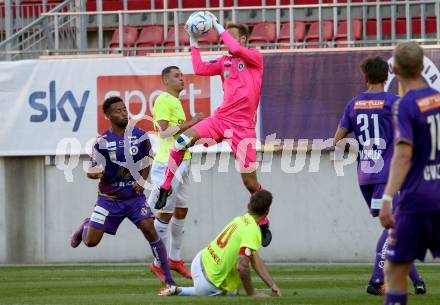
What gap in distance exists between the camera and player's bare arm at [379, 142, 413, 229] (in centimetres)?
742

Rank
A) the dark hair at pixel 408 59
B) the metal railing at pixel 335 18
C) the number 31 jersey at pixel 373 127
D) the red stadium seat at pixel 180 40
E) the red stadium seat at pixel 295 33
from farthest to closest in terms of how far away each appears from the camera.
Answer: the red stadium seat at pixel 295 33 < the red stadium seat at pixel 180 40 < the metal railing at pixel 335 18 < the number 31 jersey at pixel 373 127 < the dark hair at pixel 408 59

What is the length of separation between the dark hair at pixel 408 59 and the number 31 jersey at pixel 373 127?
3.26 metres

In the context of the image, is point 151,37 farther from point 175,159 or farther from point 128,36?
point 175,159

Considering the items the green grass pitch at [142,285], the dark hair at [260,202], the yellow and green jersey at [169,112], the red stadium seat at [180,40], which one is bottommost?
the green grass pitch at [142,285]

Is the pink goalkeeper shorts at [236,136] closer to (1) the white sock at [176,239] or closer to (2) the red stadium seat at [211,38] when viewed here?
(1) the white sock at [176,239]

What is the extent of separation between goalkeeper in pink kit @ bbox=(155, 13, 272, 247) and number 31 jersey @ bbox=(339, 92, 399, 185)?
2144 millimetres

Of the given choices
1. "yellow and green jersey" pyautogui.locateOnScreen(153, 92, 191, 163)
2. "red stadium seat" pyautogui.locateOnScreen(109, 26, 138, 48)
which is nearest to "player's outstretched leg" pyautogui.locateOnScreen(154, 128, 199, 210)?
"yellow and green jersey" pyautogui.locateOnScreen(153, 92, 191, 163)

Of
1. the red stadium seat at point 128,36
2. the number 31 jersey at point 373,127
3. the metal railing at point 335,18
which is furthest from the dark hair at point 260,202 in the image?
the red stadium seat at point 128,36

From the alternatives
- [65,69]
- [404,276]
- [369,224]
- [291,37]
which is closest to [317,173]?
[369,224]

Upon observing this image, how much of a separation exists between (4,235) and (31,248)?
0.47 metres

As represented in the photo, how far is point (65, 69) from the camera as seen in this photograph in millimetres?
17828

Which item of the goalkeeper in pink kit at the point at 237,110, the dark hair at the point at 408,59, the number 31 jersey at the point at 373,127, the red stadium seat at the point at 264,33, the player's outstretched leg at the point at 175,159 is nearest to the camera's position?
the dark hair at the point at 408,59

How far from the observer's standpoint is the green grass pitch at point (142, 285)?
35.6 feet

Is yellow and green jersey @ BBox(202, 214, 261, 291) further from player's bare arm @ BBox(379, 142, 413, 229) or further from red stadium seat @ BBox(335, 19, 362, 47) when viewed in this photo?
red stadium seat @ BBox(335, 19, 362, 47)
